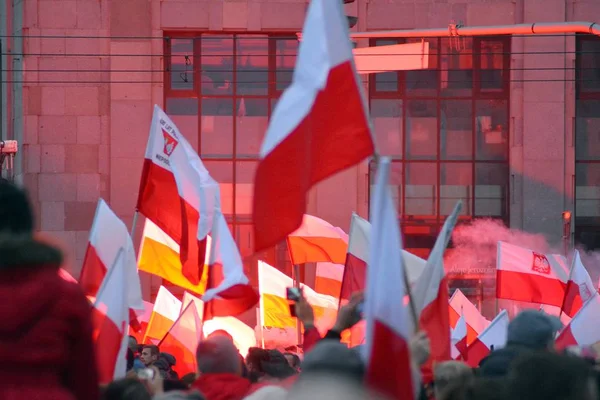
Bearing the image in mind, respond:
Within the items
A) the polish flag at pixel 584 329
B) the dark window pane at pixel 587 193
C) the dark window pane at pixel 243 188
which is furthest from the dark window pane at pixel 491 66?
the polish flag at pixel 584 329

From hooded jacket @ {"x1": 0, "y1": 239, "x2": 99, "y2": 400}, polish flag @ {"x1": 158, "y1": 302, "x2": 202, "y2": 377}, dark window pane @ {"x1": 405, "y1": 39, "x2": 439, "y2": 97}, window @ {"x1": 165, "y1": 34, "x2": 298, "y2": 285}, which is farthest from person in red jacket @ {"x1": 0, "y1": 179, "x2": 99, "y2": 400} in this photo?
dark window pane @ {"x1": 405, "y1": 39, "x2": 439, "y2": 97}

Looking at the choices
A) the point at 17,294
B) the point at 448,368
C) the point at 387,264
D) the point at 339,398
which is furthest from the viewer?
the point at 448,368

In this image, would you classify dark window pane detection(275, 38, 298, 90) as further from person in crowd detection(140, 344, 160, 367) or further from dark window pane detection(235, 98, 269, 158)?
person in crowd detection(140, 344, 160, 367)

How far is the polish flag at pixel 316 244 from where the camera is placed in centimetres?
1595

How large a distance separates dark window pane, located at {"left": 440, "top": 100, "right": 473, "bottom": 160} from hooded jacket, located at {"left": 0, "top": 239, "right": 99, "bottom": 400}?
70.3ft

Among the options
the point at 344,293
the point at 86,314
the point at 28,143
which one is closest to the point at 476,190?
the point at 28,143

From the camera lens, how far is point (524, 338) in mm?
6246

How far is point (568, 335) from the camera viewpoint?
10328mm

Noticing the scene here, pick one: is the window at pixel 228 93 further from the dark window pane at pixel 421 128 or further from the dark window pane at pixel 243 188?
the dark window pane at pixel 421 128

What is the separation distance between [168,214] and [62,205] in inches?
538

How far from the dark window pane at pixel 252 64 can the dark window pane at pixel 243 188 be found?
A: 1.51 meters

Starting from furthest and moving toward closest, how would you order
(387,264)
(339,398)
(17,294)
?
(387,264) < (17,294) < (339,398)

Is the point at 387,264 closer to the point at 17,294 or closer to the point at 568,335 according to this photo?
the point at 17,294

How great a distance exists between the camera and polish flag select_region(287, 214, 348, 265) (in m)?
16.0
